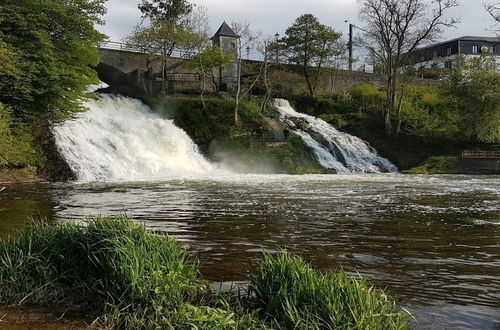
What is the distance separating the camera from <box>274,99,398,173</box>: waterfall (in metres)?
28.7

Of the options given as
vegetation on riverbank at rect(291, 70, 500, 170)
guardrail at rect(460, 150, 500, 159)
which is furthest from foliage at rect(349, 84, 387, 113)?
guardrail at rect(460, 150, 500, 159)

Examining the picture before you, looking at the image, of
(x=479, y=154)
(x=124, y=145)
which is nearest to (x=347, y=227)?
(x=124, y=145)

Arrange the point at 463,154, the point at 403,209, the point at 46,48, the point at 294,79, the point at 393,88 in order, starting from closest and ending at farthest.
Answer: the point at 403,209, the point at 46,48, the point at 463,154, the point at 393,88, the point at 294,79

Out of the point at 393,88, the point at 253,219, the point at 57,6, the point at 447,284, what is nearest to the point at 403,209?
the point at 253,219

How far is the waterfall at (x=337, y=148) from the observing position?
28.7 meters

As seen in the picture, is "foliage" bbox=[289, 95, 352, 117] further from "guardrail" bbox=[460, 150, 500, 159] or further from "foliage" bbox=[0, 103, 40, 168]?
"foliage" bbox=[0, 103, 40, 168]

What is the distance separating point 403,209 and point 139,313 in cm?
898

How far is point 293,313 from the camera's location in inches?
143

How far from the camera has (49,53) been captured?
850 inches

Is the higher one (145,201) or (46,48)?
(46,48)

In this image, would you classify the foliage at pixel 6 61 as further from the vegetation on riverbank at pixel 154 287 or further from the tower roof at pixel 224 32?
the tower roof at pixel 224 32

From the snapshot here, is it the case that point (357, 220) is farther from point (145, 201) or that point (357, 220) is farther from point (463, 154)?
point (463, 154)

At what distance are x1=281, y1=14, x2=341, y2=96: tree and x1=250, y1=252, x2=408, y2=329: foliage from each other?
37851 mm

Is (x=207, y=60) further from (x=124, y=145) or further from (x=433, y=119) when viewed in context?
(x=433, y=119)
